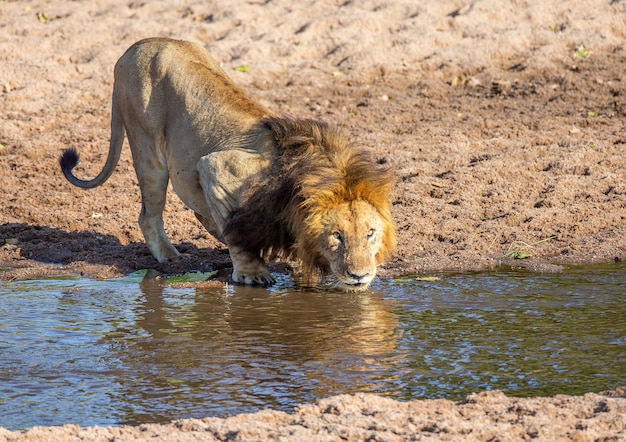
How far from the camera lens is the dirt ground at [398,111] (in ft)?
27.1

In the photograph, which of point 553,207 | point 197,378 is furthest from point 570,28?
point 197,378

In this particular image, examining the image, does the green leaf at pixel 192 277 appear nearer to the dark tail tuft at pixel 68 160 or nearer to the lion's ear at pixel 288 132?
the lion's ear at pixel 288 132

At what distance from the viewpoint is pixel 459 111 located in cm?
1140

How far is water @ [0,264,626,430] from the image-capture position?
478 cm

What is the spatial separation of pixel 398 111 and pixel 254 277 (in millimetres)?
4730

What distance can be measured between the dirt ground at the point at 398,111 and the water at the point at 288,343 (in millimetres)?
747

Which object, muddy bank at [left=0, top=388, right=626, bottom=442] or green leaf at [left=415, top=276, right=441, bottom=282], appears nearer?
muddy bank at [left=0, top=388, right=626, bottom=442]

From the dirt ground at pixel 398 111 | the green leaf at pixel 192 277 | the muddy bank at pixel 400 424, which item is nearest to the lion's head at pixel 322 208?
the green leaf at pixel 192 277

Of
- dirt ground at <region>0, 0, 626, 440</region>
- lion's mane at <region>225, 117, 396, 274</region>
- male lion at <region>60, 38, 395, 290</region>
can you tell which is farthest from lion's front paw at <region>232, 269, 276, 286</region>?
dirt ground at <region>0, 0, 626, 440</region>

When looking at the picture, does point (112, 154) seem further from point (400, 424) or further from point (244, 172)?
point (400, 424)

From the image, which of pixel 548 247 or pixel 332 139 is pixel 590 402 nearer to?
pixel 332 139

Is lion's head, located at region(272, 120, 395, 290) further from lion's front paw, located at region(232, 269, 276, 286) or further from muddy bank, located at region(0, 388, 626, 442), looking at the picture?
muddy bank, located at region(0, 388, 626, 442)

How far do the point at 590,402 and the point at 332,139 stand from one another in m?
2.88

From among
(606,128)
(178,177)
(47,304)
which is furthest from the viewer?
(606,128)
